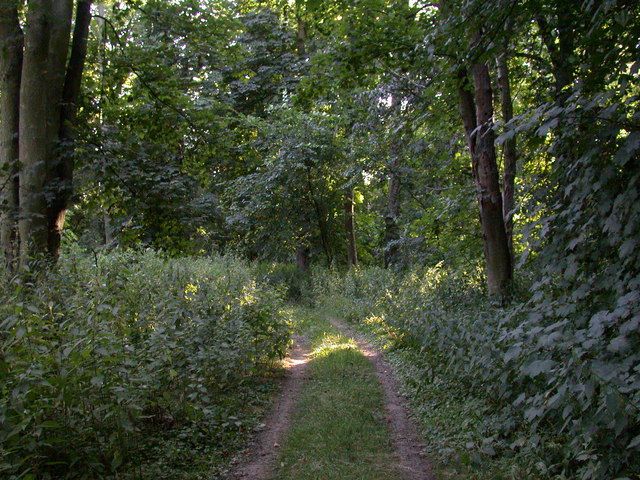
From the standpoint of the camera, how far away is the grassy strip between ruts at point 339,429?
526 centimetres

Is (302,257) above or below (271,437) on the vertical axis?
above

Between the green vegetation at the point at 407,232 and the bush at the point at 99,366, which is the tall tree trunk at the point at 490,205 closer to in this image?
the green vegetation at the point at 407,232

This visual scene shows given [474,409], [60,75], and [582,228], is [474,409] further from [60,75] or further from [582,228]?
[60,75]

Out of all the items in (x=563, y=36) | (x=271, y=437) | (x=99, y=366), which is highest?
(x=563, y=36)

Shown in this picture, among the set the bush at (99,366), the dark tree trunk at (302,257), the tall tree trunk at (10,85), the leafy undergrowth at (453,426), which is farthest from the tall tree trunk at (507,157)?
the dark tree trunk at (302,257)

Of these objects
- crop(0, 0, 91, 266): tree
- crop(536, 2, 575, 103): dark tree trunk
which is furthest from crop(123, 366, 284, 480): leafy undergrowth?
crop(536, 2, 575, 103): dark tree trunk

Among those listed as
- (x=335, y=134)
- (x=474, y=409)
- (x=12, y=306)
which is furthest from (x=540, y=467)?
(x=335, y=134)

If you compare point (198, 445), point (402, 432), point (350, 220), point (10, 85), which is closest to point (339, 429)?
point (402, 432)

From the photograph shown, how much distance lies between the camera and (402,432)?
6383mm

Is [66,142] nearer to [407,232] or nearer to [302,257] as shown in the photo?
[407,232]

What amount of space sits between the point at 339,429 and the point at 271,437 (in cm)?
83

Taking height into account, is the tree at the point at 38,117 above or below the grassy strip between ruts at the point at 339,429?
above

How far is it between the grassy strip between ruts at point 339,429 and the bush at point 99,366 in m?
1.11

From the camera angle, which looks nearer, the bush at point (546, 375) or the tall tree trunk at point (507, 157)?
the bush at point (546, 375)
